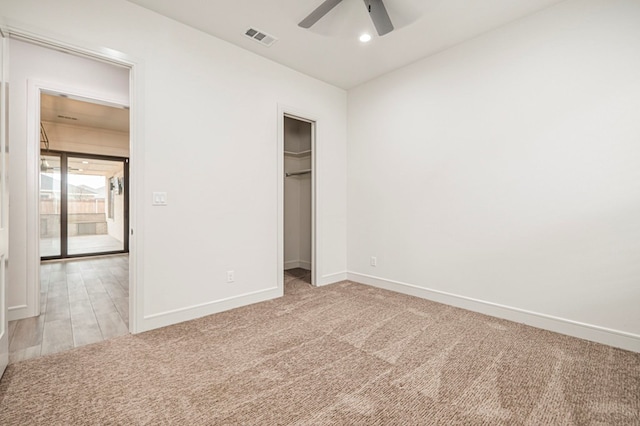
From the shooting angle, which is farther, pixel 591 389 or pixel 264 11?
pixel 264 11

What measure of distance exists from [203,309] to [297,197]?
2.88 meters

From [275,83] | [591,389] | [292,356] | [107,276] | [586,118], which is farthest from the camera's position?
[107,276]

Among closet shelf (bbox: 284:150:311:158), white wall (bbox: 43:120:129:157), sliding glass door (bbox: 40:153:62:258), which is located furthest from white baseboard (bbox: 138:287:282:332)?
white wall (bbox: 43:120:129:157)

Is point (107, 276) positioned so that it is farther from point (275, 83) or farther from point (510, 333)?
point (510, 333)

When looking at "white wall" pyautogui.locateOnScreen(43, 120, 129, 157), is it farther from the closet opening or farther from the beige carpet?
the beige carpet

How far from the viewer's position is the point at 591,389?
5.90 ft

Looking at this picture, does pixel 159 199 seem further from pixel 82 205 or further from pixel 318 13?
pixel 82 205

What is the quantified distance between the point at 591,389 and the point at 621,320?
3.03ft

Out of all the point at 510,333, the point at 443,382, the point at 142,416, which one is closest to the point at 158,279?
the point at 142,416

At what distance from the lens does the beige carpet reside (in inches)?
61.9

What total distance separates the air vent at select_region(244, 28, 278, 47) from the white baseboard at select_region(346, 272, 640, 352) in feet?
10.6

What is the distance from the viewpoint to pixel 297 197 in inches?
214

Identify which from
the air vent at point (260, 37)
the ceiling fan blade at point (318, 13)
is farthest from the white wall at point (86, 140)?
the ceiling fan blade at point (318, 13)

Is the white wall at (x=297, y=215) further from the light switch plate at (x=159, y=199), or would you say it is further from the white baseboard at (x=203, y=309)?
the light switch plate at (x=159, y=199)
